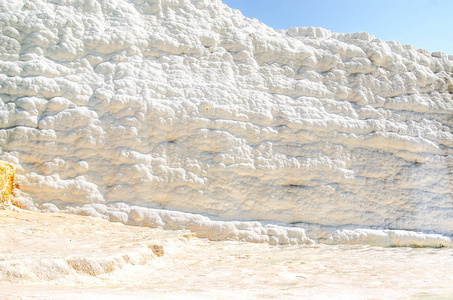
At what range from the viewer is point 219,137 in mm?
4582

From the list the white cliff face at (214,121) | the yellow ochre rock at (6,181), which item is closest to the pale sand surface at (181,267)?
the yellow ochre rock at (6,181)

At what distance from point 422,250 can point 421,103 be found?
201 centimetres

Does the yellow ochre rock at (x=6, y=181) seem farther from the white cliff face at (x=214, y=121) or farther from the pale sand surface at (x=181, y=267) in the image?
the pale sand surface at (x=181, y=267)

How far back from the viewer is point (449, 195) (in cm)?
507

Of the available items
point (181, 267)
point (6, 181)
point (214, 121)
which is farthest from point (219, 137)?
point (6, 181)

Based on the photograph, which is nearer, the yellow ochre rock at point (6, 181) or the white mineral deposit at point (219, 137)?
the yellow ochre rock at point (6, 181)

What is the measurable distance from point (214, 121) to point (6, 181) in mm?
2221

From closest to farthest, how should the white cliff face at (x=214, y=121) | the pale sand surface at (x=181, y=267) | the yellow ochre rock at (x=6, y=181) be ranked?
the pale sand surface at (x=181, y=267) → the yellow ochre rock at (x=6, y=181) → the white cliff face at (x=214, y=121)

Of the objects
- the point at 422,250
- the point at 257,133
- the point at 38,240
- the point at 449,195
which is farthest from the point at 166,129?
the point at 449,195

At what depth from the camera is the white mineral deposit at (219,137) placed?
417 centimetres

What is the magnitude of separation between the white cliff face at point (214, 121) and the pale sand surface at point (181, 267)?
1.59 feet

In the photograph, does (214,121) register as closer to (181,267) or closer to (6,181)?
(181,267)

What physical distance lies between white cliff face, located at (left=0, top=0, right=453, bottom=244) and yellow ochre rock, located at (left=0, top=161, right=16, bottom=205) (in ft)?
0.41

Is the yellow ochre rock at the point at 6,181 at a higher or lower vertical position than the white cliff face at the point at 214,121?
lower
